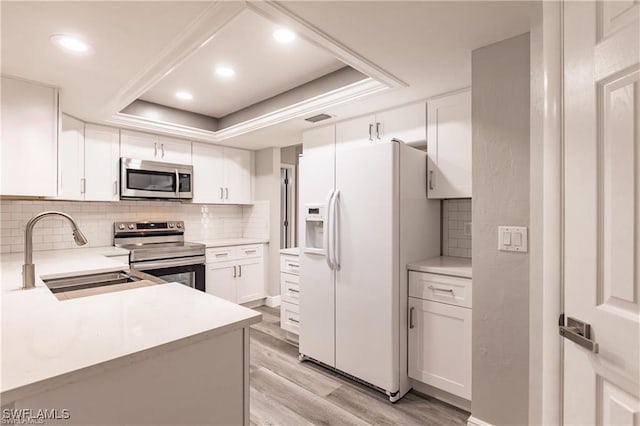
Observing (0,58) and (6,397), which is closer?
(6,397)

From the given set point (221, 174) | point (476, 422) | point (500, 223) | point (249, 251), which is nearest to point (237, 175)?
point (221, 174)

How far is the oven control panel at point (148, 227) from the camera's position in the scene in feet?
11.7

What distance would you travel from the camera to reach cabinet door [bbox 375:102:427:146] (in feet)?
8.41

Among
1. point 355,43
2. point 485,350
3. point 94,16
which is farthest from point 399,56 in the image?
point 485,350

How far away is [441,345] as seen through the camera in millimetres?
2178

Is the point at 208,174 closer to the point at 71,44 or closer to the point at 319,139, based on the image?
the point at 319,139

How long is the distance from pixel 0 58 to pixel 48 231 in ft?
5.91

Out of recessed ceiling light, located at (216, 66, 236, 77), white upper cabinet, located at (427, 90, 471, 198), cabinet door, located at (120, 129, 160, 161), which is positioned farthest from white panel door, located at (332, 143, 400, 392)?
cabinet door, located at (120, 129, 160, 161)

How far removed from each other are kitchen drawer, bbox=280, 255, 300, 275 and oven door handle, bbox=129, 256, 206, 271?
1.03m

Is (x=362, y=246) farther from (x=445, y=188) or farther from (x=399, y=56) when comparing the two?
(x=399, y=56)

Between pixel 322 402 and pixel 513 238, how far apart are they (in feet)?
5.19

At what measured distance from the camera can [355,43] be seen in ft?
5.74

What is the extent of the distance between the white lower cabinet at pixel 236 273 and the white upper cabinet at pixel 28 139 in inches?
70.2

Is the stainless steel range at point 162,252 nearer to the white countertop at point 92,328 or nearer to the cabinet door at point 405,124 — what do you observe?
the white countertop at point 92,328
